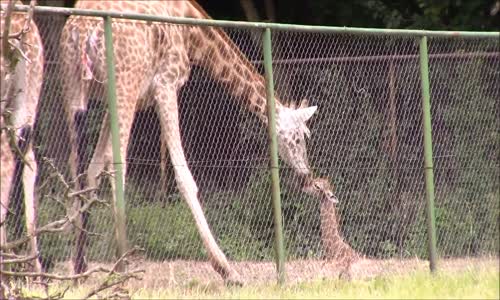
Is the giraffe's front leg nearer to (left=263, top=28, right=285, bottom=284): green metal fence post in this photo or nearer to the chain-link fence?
the chain-link fence

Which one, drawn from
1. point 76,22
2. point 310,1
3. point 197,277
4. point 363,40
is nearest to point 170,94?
point 76,22

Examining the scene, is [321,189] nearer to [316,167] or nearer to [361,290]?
[316,167]

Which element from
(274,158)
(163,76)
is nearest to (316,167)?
(274,158)

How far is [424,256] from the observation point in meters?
7.95

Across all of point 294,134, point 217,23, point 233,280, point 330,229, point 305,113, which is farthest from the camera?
point 294,134

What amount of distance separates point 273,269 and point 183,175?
3.03ft

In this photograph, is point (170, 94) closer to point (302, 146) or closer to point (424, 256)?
point (302, 146)

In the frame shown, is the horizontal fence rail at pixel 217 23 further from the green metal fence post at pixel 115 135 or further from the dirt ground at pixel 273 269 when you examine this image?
the dirt ground at pixel 273 269

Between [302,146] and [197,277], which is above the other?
[302,146]

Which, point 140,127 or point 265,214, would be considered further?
point 140,127

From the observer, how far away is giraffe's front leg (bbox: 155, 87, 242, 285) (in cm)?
705

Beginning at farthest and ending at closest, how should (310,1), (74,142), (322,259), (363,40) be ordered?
1. (310,1)
2. (363,40)
3. (322,259)
4. (74,142)

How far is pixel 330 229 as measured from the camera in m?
7.47

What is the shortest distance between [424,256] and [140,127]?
7.36ft
